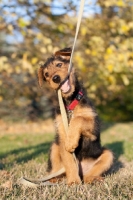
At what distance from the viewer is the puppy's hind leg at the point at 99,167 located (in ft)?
14.4

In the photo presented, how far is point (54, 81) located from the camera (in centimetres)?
437

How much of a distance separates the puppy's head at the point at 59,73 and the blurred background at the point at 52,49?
3.83 metres

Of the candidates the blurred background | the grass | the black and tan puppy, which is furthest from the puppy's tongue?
the blurred background

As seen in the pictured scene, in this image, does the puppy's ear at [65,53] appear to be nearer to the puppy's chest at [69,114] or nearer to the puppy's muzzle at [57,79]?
the puppy's muzzle at [57,79]

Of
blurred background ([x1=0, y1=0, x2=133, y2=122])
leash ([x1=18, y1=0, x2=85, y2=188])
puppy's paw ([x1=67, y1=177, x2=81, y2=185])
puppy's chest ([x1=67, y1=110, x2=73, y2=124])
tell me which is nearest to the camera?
leash ([x1=18, y1=0, x2=85, y2=188])

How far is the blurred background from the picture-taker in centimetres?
930

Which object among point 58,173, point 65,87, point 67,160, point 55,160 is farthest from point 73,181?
point 65,87

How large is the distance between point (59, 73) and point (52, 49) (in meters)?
4.88

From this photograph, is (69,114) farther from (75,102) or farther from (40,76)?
(40,76)

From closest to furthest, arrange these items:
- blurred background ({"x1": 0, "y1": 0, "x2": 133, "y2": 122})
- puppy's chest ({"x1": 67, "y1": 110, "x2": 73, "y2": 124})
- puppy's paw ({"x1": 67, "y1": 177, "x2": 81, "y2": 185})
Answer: puppy's paw ({"x1": 67, "y1": 177, "x2": 81, "y2": 185})
puppy's chest ({"x1": 67, "y1": 110, "x2": 73, "y2": 124})
blurred background ({"x1": 0, "y1": 0, "x2": 133, "y2": 122})

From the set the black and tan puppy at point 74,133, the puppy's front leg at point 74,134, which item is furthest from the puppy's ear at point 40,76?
the puppy's front leg at point 74,134

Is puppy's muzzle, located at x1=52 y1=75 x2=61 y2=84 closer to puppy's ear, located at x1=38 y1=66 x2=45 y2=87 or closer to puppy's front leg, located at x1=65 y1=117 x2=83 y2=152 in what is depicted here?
puppy's ear, located at x1=38 y1=66 x2=45 y2=87

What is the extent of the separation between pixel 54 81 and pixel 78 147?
2.71ft

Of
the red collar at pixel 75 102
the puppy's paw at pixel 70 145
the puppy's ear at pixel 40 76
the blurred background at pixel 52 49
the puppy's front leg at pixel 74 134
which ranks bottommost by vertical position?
the blurred background at pixel 52 49
